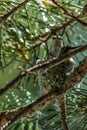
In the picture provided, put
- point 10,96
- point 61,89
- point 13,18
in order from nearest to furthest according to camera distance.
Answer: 1. point 61,89
2. point 13,18
3. point 10,96

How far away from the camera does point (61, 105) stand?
0.68 metres

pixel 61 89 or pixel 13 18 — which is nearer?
pixel 61 89

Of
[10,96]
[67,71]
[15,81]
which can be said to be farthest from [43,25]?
[10,96]

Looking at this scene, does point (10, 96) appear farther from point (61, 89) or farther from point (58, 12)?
point (61, 89)

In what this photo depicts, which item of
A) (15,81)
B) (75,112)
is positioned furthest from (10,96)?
(15,81)

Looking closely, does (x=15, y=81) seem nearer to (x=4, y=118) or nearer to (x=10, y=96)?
(x=4, y=118)

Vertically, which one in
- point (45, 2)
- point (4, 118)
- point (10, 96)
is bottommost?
point (4, 118)

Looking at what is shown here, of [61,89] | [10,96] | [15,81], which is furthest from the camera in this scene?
[10,96]

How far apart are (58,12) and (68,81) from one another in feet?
0.85

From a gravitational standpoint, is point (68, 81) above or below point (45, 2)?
below

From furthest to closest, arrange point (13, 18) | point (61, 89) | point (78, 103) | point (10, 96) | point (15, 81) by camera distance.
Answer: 1. point (10, 96)
2. point (78, 103)
3. point (13, 18)
4. point (61, 89)
5. point (15, 81)

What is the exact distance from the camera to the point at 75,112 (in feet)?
2.94

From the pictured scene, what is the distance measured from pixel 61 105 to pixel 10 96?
1.81 meters

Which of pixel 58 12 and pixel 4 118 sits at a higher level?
pixel 58 12
